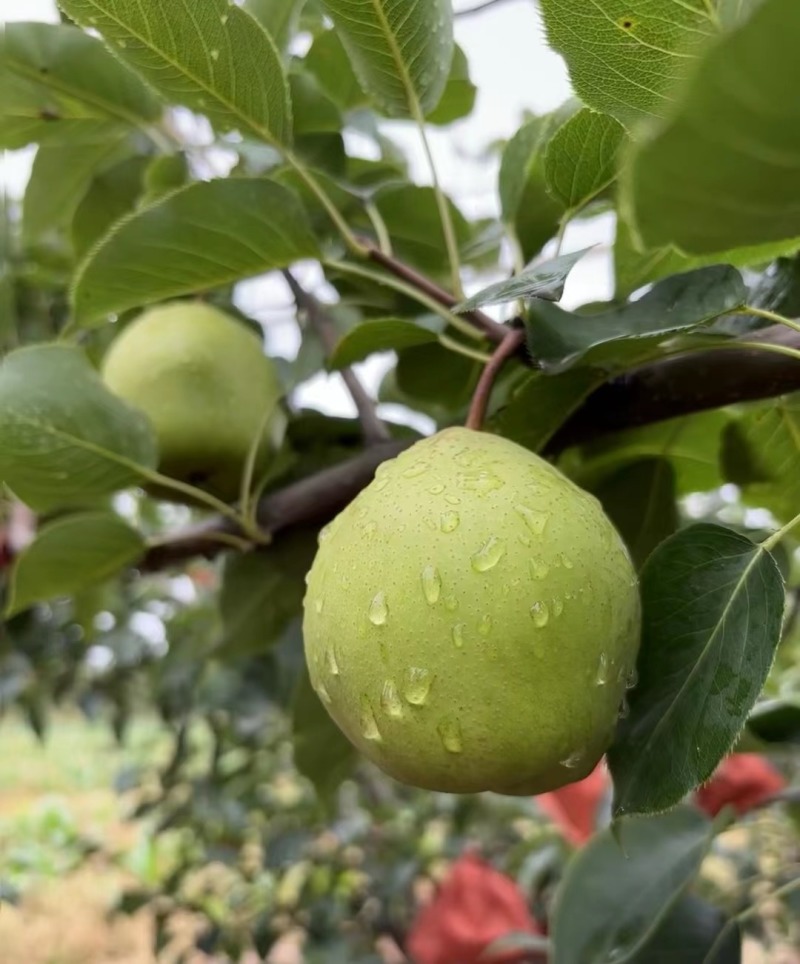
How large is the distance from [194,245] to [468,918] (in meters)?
0.82

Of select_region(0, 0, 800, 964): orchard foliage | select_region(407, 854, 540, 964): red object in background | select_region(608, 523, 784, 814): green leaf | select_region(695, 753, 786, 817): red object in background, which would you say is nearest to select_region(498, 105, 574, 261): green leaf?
select_region(0, 0, 800, 964): orchard foliage

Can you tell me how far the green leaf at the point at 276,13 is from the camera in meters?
0.60

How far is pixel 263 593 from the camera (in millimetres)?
662

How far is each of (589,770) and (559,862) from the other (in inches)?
39.2

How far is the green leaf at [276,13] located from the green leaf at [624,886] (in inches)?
20.8

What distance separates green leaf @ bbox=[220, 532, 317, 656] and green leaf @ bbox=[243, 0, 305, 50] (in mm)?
328

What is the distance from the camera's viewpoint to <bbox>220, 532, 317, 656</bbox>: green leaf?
0.61 metres

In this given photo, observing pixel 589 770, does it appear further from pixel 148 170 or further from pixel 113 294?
pixel 148 170

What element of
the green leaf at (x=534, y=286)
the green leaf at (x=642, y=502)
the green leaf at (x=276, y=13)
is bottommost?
the green leaf at (x=642, y=502)

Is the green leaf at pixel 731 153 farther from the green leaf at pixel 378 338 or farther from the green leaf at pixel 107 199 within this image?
the green leaf at pixel 107 199

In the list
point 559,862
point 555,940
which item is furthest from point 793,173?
point 559,862

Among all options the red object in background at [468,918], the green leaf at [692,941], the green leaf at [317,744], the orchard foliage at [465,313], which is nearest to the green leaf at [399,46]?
the orchard foliage at [465,313]

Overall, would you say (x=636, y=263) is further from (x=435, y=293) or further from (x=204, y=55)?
(x=204, y=55)

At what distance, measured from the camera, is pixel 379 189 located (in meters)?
0.57
